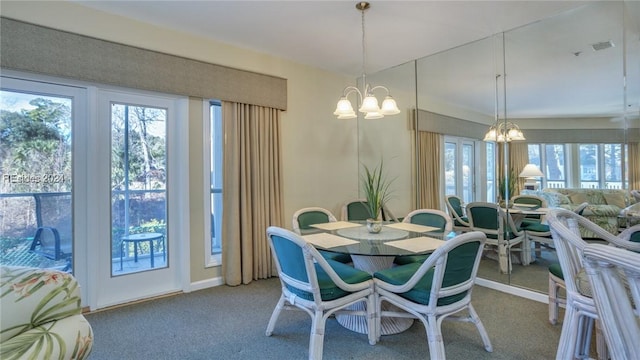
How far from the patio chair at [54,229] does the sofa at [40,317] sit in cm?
150

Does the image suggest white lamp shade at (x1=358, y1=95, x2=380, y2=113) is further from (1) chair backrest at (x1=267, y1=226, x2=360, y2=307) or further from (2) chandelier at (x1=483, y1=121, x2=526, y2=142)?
(2) chandelier at (x1=483, y1=121, x2=526, y2=142)

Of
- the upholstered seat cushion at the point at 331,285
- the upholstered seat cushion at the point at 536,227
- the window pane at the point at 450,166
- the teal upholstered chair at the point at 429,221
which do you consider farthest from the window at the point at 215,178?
the upholstered seat cushion at the point at 536,227

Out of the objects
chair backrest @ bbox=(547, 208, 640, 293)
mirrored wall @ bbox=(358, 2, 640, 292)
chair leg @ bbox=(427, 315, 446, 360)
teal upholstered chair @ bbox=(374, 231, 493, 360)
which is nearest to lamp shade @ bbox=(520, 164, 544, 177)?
mirrored wall @ bbox=(358, 2, 640, 292)

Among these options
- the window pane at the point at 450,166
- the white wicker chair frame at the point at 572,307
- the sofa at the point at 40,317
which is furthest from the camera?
the window pane at the point at 450,166

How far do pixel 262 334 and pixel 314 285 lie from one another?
75 centimetres

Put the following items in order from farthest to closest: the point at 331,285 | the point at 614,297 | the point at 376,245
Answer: the point at 376,245
the point at 331,285
the point at 614,297

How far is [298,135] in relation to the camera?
3990 millimetres

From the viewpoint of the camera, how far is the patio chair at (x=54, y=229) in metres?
2.53

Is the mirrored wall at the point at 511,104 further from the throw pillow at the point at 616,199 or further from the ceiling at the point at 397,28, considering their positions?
the throw pillow at the point at 616,199

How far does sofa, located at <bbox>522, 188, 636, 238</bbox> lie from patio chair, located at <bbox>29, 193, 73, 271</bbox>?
4.17m

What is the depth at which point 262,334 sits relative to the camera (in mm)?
2305

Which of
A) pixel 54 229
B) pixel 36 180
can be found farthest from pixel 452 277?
pixel 36 180

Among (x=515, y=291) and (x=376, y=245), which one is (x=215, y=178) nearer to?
(x=376, y=245)

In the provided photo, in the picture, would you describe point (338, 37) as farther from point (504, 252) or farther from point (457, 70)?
point (504, 252)
